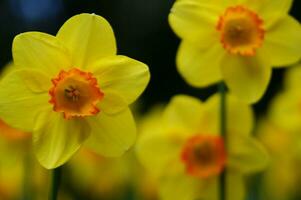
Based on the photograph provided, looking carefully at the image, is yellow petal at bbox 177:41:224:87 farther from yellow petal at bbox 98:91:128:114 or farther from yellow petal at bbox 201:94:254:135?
yellow petal at bbox 98:91:128:114

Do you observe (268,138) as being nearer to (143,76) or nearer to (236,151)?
(236,151)

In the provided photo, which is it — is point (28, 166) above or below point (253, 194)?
above

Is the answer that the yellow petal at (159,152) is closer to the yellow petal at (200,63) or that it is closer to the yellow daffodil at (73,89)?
the yellow petal at (200,63)

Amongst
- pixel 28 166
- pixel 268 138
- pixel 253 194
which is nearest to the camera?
pixel 28 166

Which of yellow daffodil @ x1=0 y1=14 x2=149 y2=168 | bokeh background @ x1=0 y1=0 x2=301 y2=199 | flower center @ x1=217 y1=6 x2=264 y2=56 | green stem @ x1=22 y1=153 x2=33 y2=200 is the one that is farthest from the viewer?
bokeh background @ x1=0 y1=0 x2=301 y2=199

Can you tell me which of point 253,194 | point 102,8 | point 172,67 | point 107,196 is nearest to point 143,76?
point 253,194

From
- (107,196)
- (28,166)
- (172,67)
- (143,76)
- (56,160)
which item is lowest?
(172,67)

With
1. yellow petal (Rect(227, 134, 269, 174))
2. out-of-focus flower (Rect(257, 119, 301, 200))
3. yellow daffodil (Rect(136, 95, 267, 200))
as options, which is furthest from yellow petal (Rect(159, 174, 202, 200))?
out-of-focus flower (Rect(257, 119, 301, 200))
